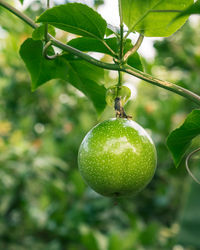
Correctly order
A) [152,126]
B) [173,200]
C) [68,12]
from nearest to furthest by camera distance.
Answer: [68,12] → [152,126] → [173,200]

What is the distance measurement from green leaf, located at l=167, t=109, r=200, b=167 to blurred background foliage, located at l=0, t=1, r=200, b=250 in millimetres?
1411

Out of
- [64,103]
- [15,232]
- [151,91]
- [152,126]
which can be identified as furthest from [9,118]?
[151,91]

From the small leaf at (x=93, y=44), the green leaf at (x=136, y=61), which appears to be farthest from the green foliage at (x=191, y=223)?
the small leaf at (x=93, y=44)

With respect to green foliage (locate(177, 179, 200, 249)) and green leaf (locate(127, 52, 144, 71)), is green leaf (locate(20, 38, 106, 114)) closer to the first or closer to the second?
green leaf (locate(127, 52, 144, 71))

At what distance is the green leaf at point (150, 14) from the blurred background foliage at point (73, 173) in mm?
1690

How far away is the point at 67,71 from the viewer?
1035mm

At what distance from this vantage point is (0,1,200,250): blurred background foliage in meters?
2.50

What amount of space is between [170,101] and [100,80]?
1.73 meters

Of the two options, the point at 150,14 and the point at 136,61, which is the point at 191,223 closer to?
the point at 136,61

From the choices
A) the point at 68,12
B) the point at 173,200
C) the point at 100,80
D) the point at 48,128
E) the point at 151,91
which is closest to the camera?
the point at 68,12

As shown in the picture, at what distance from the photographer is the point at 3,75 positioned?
2.78 meters

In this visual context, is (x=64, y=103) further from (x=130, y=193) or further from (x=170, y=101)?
(x=130, y=193)

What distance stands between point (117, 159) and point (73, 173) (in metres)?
2.02

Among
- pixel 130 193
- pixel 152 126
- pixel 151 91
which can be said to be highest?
pixel 151 91
